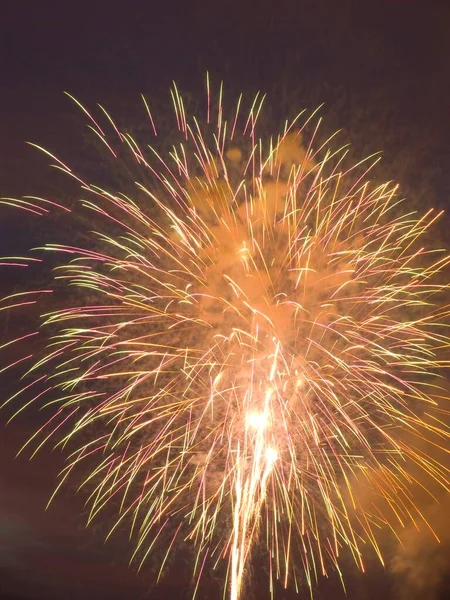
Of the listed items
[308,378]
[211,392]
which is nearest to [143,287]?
[211,392]

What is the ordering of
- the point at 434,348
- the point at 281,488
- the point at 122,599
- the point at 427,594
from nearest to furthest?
the point at 434,348, the point at 281,488, the point at 427,594, the point at 122,599

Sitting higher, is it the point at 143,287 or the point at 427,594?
the point at 427,594

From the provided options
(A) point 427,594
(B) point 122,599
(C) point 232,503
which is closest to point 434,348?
(C) point 232,503

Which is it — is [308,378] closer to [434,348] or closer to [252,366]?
[252,366]

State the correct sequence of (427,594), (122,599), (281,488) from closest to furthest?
1. (281,488)
2. (427,594)
3. (122,599)

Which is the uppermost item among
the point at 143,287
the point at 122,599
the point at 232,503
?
the point at 122,599

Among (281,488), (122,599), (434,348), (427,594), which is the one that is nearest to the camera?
(434,348)

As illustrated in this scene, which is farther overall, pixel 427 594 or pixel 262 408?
pixel 427 594

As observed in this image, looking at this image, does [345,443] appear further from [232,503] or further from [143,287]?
[143,287]

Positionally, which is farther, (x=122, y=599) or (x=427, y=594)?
(x=122, y=599)
